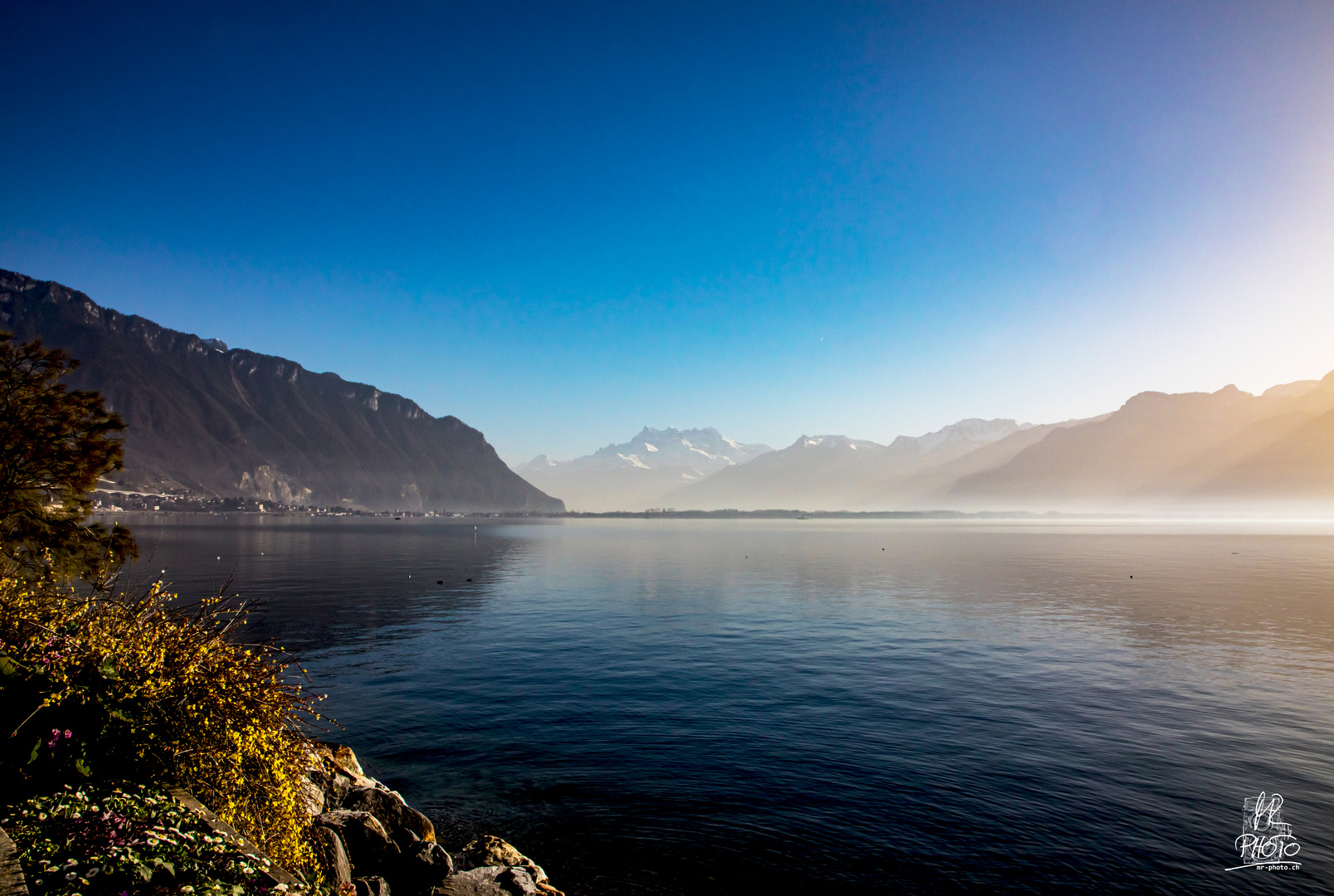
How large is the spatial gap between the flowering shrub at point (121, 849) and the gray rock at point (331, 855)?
294cm

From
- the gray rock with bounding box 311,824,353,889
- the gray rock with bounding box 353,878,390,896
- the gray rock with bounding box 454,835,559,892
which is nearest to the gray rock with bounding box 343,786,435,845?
the gray rock with bounding box 454,835,559,892

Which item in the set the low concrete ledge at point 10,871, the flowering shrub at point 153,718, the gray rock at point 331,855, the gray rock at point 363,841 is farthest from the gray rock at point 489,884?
the low concrete ledge at point 10,871

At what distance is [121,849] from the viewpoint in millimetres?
8258

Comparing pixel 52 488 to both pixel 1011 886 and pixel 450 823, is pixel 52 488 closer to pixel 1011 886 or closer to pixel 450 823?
pixel 450 823

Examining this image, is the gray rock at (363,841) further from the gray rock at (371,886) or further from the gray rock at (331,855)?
the gray rock at (331,855)

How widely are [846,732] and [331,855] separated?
18.1 meters

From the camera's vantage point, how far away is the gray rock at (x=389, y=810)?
15078 millimetres

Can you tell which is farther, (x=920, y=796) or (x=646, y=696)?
(x=646, y=696)

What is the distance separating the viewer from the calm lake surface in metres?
15.7

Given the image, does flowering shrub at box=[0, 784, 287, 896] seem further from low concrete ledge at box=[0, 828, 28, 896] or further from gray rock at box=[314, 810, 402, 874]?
gray rock at box=[314, 810, 402, 874]

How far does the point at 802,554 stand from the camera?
413 feet

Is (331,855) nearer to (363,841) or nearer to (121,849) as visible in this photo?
(363,841)

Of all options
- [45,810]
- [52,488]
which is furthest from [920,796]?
[52,488]

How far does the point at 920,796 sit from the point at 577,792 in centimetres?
978
